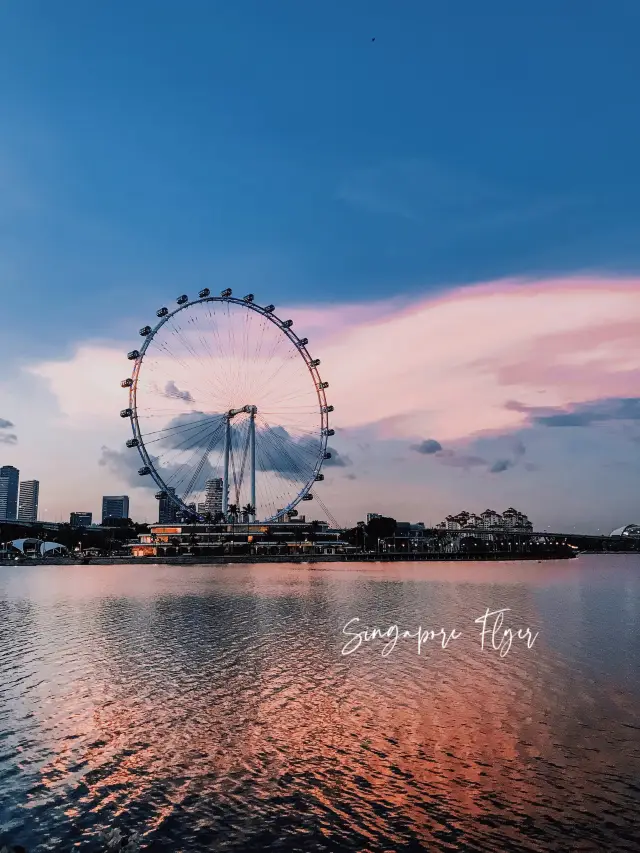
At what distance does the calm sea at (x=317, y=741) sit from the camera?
16281 mm

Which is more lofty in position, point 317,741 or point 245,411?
point 245,411

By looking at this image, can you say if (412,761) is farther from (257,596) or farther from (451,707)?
(257,596)

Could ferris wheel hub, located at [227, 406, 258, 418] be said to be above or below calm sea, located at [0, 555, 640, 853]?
above

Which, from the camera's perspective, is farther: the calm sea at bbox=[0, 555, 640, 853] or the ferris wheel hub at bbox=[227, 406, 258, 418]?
the ferris wheel hub at bbox=[227, 406, 258, 418]

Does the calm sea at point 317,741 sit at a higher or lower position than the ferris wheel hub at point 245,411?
lower

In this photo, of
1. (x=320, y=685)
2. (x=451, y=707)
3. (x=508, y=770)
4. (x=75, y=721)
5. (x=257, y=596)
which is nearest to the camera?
(x=508, y=770)

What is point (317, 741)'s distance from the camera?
75.5 ft

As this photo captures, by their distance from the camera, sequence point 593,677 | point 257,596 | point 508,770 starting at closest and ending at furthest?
1. point 508,770
2. point 593,677
3. point 257,596

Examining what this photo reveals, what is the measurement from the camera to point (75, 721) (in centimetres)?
2552

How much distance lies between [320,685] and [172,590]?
206 feet

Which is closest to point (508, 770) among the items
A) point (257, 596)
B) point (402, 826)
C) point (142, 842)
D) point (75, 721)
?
point (402, 826)

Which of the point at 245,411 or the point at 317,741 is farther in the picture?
the point at 245,411

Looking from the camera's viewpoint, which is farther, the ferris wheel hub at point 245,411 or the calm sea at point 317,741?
the ferris wheel hub at point 245,411

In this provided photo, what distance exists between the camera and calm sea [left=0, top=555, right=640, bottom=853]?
53.4 feet
